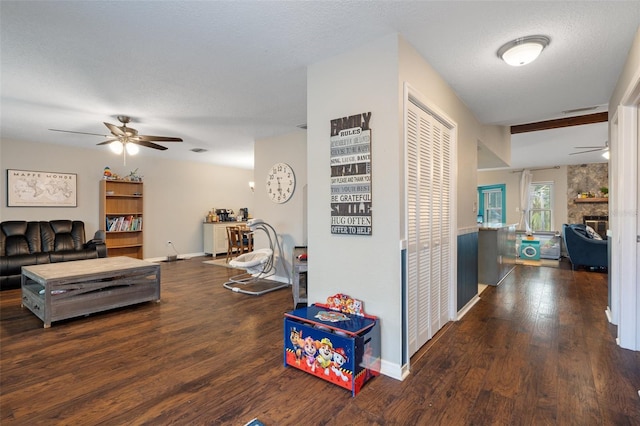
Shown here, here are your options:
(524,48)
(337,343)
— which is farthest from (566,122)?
(337,343)

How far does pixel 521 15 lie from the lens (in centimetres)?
195

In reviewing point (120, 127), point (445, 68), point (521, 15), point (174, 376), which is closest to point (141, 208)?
point (120, 127)

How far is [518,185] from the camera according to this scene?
8.77 metres

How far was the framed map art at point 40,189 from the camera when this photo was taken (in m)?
5.19

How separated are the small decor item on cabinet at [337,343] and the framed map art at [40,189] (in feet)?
18.8

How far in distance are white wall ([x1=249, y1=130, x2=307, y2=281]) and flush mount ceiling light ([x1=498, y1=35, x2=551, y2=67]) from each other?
9.78ft

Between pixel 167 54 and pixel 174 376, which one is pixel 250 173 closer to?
pixel 167 54

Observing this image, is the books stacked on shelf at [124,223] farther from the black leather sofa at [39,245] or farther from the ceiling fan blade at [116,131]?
the ceiling fan blade at [116,131]

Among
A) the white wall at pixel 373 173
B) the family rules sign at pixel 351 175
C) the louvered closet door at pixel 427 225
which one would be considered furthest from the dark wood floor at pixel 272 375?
the family rules sign at pixel 351 175

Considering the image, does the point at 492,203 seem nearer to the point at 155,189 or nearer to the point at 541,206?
the point at 541,206

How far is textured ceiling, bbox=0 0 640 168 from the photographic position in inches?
75.3

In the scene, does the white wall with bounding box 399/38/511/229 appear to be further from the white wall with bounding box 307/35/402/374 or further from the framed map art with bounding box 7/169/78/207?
the framed map art with bounding box 7/169/78/207

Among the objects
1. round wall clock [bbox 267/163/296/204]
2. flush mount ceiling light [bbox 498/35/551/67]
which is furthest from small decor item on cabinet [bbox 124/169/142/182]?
flush mount ceiling light [bbox 498/35/551/67]

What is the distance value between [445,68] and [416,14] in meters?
0.89
